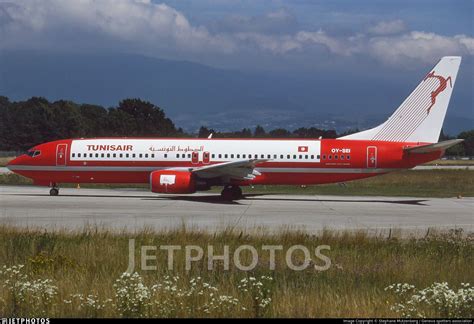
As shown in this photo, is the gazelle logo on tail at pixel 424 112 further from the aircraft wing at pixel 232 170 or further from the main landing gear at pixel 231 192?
the main landing gear at pixel 231 192

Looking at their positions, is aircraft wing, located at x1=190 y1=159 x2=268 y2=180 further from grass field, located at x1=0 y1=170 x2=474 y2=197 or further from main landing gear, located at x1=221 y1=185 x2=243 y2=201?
grass field, located at x1=0 y1=170 x2=474 y2=197

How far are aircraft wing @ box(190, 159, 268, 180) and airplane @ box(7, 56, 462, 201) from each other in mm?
97

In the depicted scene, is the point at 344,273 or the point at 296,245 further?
the point at 296,245

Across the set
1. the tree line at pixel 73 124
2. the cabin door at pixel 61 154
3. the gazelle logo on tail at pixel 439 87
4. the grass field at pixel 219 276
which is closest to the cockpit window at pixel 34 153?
the cabin door at pixel 61 154

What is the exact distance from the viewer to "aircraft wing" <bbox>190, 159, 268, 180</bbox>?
33.5m

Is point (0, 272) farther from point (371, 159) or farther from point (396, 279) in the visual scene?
point (371, 159)

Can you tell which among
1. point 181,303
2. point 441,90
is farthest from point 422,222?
point 181,303

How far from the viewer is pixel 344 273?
13594 millimetres

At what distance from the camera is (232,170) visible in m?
34.4

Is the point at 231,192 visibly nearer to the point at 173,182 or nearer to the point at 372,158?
the point at 173,182

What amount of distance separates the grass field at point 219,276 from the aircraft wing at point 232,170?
14.4m

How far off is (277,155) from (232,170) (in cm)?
275

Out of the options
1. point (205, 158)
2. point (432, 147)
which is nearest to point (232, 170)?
point (205, 158)

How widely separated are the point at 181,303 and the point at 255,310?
1113mm
